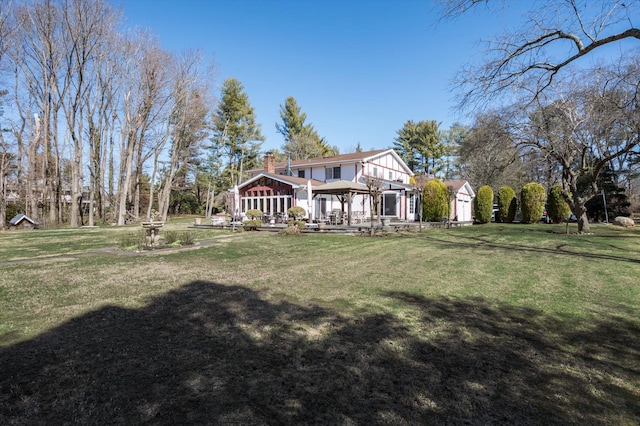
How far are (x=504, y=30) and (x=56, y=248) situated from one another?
14.1m

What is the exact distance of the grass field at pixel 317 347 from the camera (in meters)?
2.35

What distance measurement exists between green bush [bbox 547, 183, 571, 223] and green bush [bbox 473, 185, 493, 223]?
4.25m

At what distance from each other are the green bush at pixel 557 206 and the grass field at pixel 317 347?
2135 cm

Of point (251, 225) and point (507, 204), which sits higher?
point (507, 204)

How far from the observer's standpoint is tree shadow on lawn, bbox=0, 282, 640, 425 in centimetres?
230

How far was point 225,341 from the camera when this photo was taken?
3.54 meters

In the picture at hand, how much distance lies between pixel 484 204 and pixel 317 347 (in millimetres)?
27012

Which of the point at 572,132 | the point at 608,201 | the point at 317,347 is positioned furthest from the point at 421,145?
the point at 317,347

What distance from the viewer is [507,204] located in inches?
1059

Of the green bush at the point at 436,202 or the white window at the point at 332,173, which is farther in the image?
the white window at the point at 332,173

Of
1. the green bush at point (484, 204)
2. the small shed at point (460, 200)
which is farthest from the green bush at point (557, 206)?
the small shed at point (460, 200)

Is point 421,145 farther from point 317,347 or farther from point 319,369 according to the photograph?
point 319,369

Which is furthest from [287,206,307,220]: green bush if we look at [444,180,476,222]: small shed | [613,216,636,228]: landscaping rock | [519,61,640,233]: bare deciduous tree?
[613,216,636,228]: landscaping rock

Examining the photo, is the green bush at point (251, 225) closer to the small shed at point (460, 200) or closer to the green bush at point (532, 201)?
the small shed at point (460, 200)
